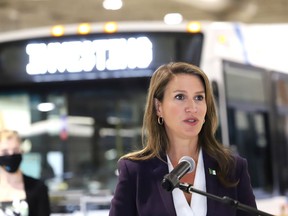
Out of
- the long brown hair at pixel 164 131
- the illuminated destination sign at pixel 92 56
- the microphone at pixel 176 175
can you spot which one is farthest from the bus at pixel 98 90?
the microphone at pixel 176 175

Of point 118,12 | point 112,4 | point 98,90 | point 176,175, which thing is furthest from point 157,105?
point 118,12

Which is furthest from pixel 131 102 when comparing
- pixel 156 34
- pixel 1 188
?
pixel 1 188

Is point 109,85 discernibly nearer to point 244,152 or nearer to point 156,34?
point 156,34

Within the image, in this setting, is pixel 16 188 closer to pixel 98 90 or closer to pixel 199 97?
pixel 199 97

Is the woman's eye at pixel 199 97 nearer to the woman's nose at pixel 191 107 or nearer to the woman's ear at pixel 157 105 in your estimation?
the woman's nose at pixel 191 107

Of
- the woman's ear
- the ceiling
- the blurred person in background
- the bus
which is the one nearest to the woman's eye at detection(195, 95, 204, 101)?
the woman's ear

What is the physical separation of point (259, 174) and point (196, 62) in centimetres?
120

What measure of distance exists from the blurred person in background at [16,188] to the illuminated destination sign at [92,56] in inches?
51.7

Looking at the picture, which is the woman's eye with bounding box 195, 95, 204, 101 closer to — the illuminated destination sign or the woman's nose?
the woman's nose

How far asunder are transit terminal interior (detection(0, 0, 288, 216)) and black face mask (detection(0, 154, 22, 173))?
1.09m

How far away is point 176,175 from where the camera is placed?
214 cm

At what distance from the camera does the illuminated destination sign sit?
5.13m

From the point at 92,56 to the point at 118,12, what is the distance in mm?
8879

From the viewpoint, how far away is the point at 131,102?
5.39 m
